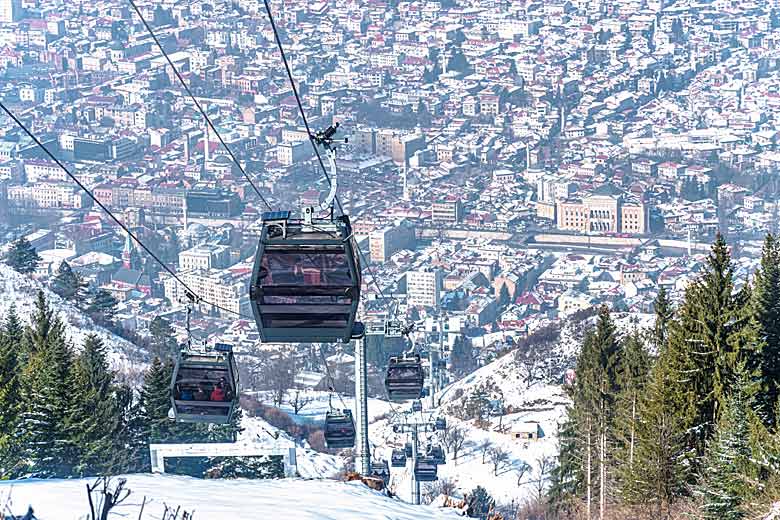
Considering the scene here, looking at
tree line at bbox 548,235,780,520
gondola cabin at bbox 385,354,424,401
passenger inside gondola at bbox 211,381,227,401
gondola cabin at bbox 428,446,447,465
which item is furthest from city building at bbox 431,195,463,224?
passenger inside gondola at bbox 211,381,227,401

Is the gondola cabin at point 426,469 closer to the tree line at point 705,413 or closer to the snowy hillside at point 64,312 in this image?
the tree line at point 705,413

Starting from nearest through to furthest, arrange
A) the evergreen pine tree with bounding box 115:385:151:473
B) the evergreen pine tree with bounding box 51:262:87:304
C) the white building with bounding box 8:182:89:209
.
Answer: the evergreen pine tree with bounding box 115:385:151:473
the evergreen pine tree with bounding box 51:262:87:304
the white building with bounding box 8:182:89:209

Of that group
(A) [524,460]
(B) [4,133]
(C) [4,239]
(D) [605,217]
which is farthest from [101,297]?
(B) [4,133]

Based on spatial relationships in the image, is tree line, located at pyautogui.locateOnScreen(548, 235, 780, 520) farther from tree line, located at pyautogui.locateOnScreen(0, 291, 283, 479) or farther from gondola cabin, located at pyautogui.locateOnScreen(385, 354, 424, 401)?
tree line, located at pyautogui.locateOnScreen(0, 291, 283, 479)

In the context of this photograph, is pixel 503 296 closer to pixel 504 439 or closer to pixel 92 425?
pixel 504 439

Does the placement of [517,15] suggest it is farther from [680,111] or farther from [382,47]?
[680,111]

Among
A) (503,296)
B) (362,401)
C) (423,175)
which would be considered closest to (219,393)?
(362,401)

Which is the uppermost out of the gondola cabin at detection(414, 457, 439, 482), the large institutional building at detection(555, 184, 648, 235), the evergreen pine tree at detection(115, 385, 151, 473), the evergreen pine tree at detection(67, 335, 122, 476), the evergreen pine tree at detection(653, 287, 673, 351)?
the evergreen pine tree at detection(653, 287, 673, 351)

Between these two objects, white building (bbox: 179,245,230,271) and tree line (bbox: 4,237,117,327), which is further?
white building (bbox: 179,245,230,271)
